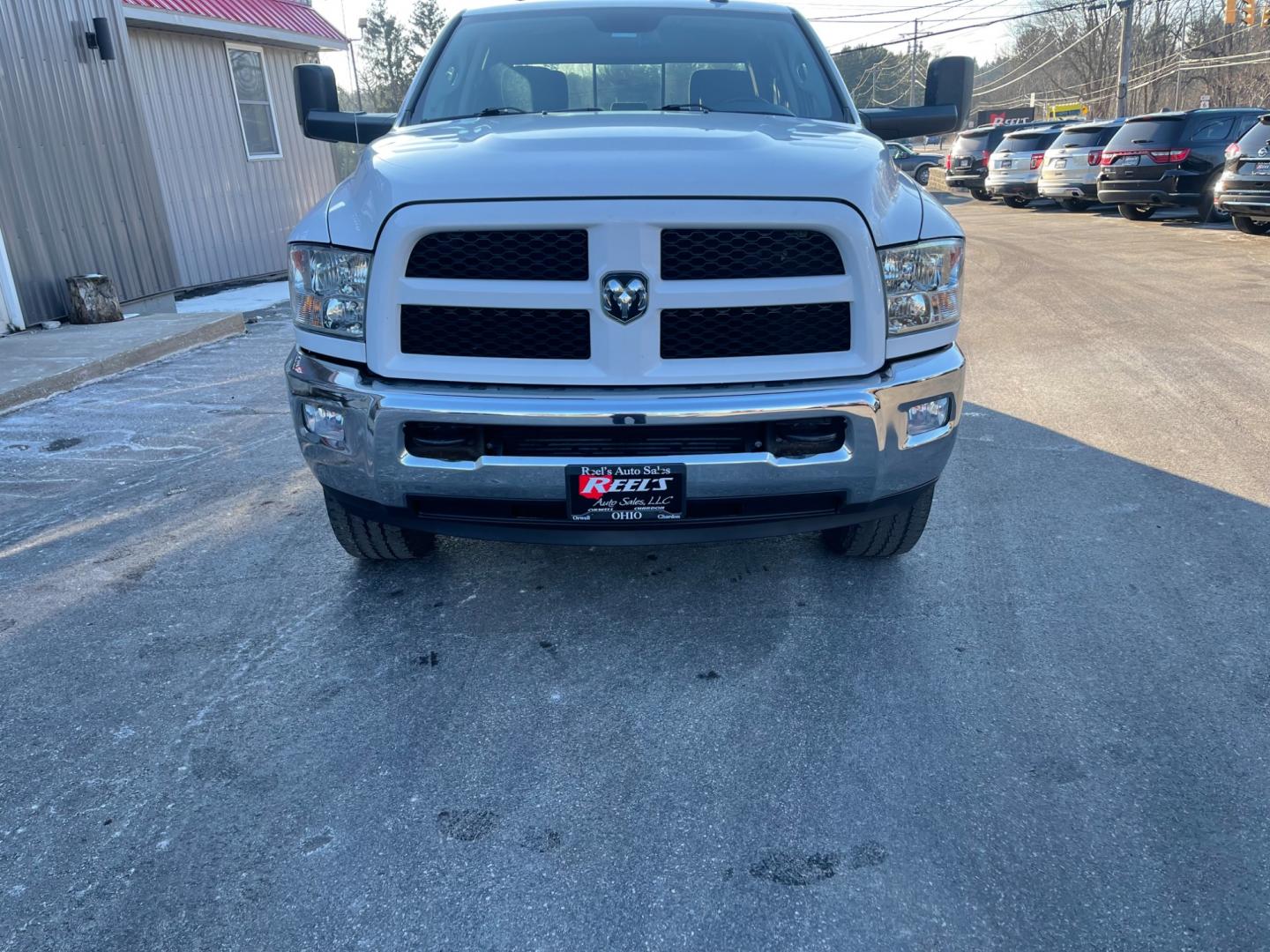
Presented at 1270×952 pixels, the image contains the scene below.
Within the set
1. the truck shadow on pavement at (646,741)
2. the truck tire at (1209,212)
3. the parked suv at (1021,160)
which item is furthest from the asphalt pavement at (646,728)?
the parked suv at (1021,160)

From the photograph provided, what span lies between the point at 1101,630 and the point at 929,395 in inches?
37.9

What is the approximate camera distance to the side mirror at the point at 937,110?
162 inches

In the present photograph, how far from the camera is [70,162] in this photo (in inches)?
331

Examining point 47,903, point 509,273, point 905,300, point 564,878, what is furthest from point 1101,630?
Result: point 47,903

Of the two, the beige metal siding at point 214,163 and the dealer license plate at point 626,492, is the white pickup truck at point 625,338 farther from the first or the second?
the beige metal siding at point 214,163

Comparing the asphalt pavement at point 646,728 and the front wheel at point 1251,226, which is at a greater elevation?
the asphalt pavement at point 646,728

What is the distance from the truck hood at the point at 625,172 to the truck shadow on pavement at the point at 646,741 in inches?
49.6

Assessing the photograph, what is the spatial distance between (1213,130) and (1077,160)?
3282 millimetres

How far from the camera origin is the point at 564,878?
205cm

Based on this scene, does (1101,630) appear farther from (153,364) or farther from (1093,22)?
(1093,22)

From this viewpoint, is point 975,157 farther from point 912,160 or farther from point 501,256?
point 501,256

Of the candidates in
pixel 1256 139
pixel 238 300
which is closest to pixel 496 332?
pixel 238 300

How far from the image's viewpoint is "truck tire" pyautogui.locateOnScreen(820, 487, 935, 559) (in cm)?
331

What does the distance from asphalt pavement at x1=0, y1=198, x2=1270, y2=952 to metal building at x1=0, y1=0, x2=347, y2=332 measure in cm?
484
